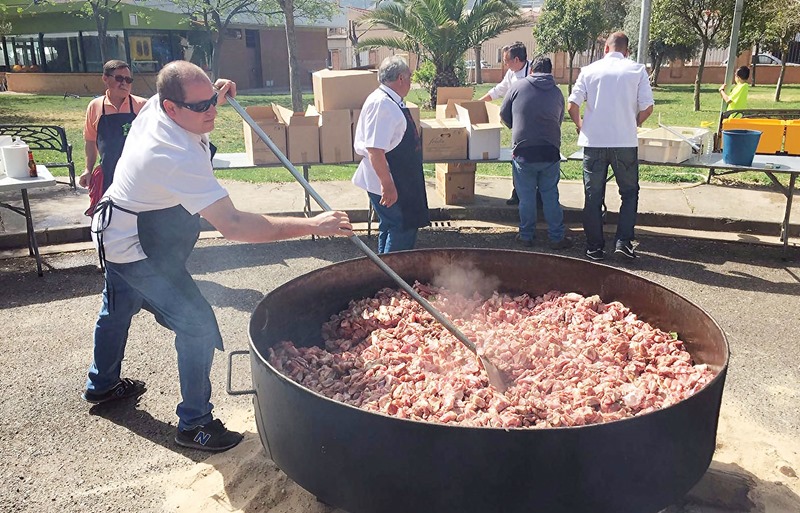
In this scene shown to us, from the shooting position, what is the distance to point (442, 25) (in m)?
18.9

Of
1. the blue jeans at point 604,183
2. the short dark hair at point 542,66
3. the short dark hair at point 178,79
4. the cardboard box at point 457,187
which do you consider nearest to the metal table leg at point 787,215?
the blue jeans at point 604,183

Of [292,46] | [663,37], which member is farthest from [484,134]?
[663,37]

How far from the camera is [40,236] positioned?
277 inches

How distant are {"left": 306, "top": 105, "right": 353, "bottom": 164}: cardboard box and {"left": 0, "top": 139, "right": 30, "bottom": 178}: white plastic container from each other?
2795mm

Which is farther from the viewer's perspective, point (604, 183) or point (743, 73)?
point (743, 73)

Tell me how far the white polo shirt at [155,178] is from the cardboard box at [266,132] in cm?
377

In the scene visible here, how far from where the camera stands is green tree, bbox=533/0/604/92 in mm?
23453

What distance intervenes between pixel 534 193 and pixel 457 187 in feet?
4.96

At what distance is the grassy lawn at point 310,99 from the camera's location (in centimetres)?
1017

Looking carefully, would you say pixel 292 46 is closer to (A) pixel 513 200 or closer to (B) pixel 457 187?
(B) pixel 457 187

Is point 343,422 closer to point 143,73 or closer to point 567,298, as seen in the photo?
point 567,298

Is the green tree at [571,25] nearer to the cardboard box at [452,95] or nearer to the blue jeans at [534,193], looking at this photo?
the cardboard box at [452,95]

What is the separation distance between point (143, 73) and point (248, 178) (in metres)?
21.1

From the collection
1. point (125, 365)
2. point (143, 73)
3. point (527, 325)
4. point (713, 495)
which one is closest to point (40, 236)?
point (125, 365)
